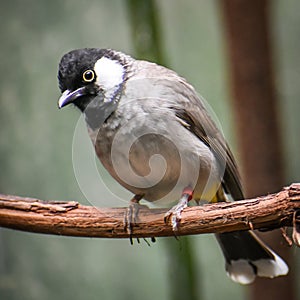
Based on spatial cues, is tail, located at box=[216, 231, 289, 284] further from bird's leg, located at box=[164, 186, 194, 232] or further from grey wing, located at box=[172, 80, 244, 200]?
bird's leg, located at box=[164, 186, 194, 232]

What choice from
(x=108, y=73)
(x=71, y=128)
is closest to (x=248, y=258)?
(x=108, y=73)

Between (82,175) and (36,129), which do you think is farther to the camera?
(36,129)

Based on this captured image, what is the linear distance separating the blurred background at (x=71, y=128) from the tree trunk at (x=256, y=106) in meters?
0.07

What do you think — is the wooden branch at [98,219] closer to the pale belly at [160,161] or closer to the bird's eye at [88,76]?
the pale belly at [160,161]

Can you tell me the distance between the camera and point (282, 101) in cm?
366

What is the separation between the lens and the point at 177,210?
1897 millimetres

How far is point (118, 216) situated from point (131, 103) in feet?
1.14

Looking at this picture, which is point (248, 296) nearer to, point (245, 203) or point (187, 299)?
point (187, 299)

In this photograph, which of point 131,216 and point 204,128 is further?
point 204,128

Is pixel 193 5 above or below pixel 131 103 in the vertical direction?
above

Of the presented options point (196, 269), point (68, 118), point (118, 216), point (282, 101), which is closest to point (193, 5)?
point (282, 101)

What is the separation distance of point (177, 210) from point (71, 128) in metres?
1.39

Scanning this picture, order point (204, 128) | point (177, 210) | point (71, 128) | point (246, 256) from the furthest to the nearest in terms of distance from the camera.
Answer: point (71, 128) → point (246, 256) → point (204, 128) → point (177, 210)

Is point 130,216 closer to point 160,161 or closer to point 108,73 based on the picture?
point 160,161
